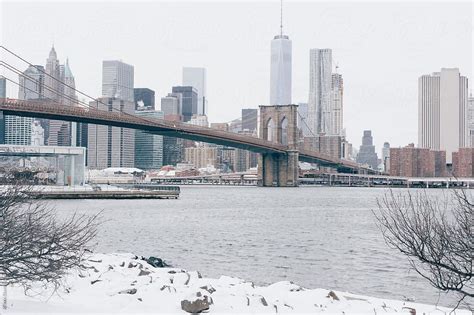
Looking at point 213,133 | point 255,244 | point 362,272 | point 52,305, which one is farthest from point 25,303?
point 213,133

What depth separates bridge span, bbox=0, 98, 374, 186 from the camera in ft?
130

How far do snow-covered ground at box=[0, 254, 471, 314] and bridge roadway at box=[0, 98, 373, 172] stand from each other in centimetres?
2905

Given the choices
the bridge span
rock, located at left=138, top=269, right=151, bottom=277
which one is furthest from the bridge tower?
rock, located at left=138, top=269, right=151, bottom=277

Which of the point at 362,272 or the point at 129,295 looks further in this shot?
the point at 362,272

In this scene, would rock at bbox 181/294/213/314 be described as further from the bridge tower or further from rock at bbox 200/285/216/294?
the bridge tower

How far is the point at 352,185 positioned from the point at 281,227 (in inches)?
3065

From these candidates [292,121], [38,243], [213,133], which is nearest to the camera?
[38,243]

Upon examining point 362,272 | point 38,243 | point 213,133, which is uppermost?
point 213,133

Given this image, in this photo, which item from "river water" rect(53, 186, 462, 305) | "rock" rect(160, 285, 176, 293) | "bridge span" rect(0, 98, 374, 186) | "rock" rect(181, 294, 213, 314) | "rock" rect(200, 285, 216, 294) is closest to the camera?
"rock" rect(181, 294, 213, 314)

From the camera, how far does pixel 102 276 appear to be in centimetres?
1052

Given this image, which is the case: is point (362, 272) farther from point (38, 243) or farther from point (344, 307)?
point (38, 243)

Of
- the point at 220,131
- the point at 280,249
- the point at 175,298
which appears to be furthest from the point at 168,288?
the point at 220,131

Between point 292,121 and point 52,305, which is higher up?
point 292,121

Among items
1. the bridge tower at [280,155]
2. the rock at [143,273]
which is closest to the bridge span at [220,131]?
the bridge tower at [280,155]
